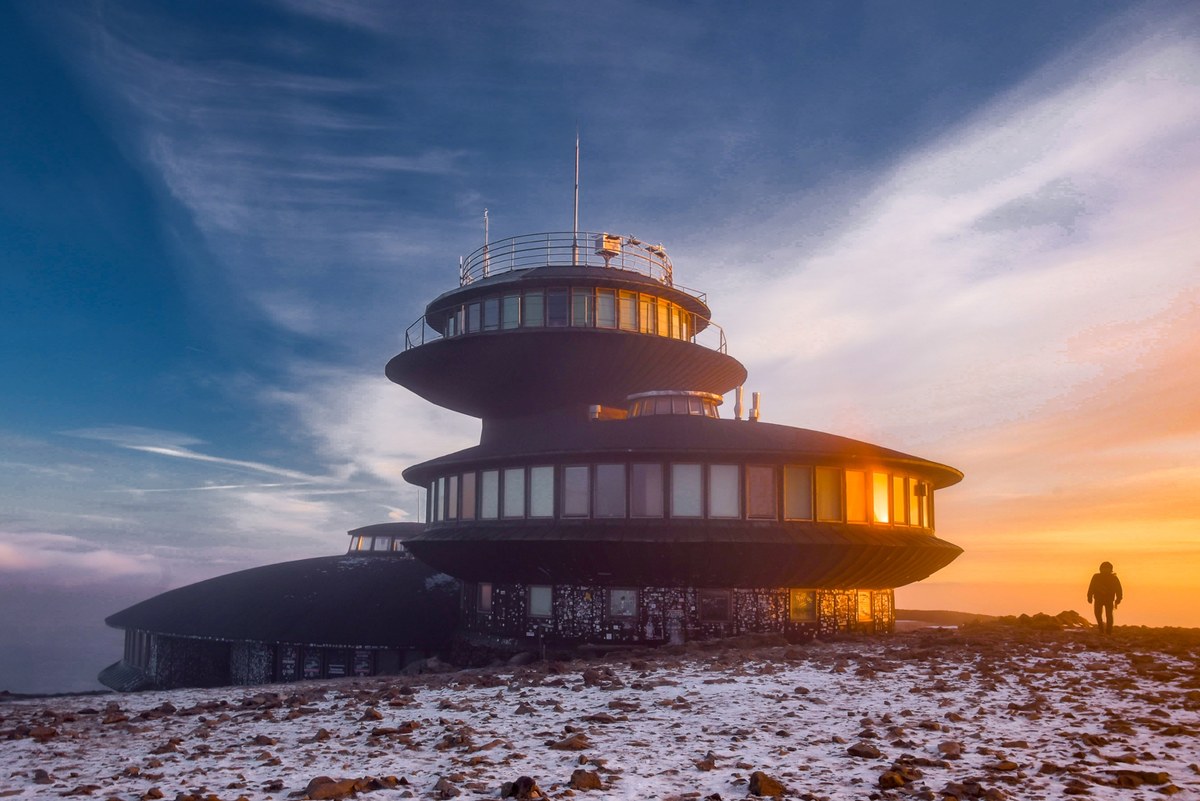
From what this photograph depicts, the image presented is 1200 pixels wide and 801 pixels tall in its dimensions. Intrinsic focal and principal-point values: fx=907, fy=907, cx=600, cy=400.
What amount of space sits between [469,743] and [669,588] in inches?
663

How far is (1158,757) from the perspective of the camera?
11.2 m

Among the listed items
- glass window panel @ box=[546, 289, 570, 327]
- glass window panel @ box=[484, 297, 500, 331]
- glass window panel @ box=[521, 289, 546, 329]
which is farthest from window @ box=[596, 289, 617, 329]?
glass window panel @ box=[484, 297, 500, 331]

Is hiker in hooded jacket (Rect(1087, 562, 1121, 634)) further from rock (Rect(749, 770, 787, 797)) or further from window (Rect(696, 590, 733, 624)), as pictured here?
rock (Rect(749, 770, 787, 797))

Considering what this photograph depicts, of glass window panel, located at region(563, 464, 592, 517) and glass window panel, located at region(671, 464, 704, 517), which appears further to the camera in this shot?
glass window panel, located at region(563, 464, 592, 517)

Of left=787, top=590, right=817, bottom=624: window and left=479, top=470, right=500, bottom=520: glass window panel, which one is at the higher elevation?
left=479, top=470, right=500, bottom=520: glass window panel

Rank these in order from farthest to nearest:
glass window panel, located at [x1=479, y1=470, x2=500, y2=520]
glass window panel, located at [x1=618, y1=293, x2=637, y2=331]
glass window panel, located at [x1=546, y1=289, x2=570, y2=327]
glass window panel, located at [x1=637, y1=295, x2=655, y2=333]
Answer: glass window panel, located at [x1=637, y1=295, x2=655, y2=333] → glass window panel, located at [x1=618, y1=293, x2=637, y2=331] → glass window panel, located at [x1=546, y1=289, x2=570, y2=327] → glass window panel, located at [x1=479, y1=470, x2=500, y2=520]

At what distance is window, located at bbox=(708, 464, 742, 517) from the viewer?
94.0ft

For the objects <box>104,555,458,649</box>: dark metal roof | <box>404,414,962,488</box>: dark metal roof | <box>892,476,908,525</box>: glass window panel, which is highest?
<box>404,414,962,488</box>: dark metal roof

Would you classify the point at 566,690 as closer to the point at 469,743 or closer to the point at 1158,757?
the point at 469,743

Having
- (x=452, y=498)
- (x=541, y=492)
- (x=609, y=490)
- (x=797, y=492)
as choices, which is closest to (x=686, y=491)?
(x=609, y=490)

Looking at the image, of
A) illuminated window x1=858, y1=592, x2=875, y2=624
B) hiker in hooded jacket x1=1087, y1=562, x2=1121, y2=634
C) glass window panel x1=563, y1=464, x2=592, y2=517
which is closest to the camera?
hiker in hooded jacket x1=1087, y1=562, x2=1121, y2=634

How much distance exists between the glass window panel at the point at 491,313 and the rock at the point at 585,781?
27.7 m

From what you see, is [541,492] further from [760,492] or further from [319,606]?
[319,606]

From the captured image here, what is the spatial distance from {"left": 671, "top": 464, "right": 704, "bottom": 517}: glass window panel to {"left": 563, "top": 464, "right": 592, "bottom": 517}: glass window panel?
2841mm
